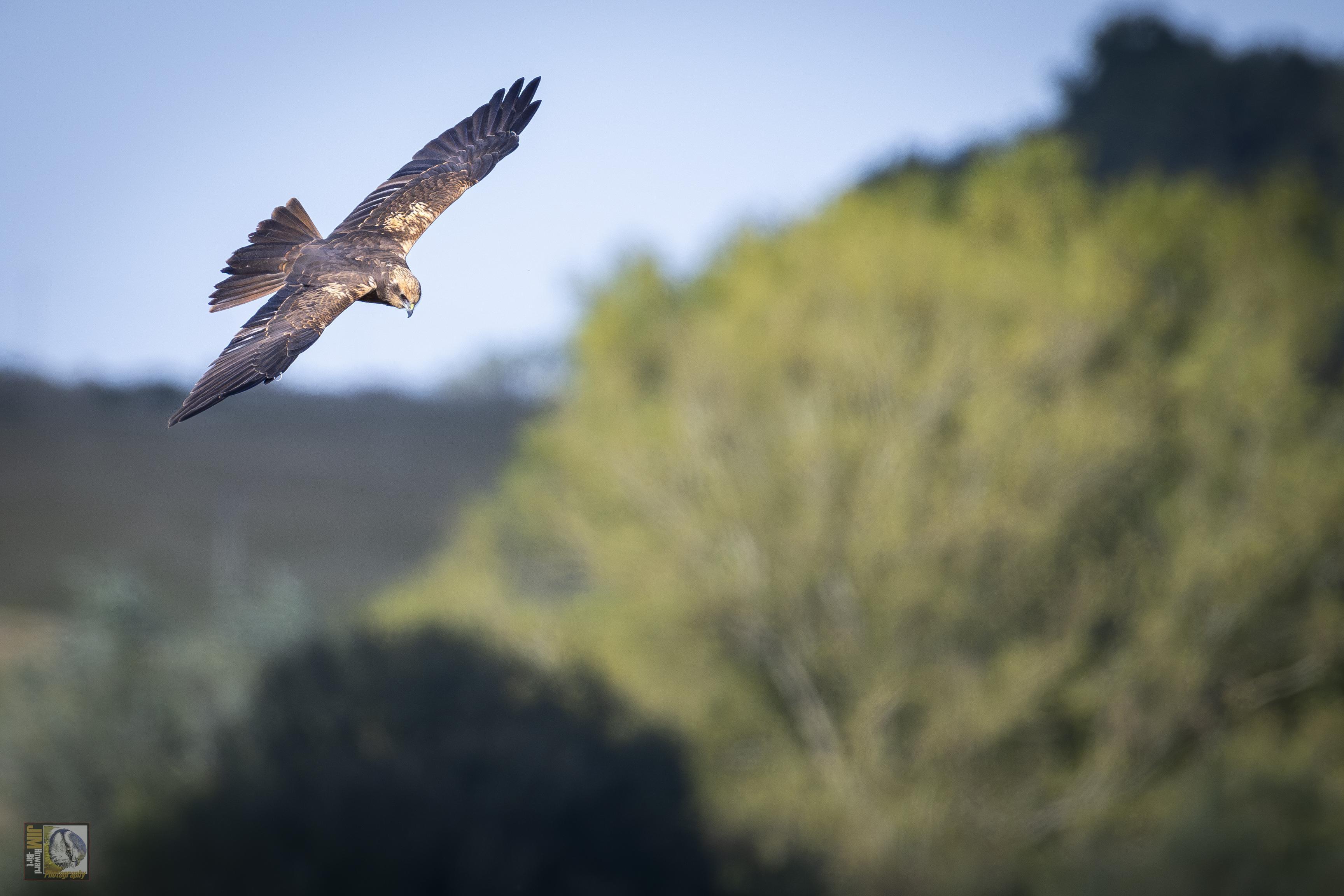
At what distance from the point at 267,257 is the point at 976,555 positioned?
14870 millimetres

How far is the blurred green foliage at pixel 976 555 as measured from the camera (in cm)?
1884

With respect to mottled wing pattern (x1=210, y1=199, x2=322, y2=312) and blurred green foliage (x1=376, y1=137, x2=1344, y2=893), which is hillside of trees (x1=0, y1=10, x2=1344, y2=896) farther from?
mottled wing pattern (x1=210, y1=199, x2=322, y2=312)

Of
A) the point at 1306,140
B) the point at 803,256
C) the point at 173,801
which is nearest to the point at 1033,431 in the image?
the point at 803,256

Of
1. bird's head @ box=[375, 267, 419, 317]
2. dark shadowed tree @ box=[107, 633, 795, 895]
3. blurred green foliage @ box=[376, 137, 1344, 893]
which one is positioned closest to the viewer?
bird's head @ box=[375, 267, 419, 317]

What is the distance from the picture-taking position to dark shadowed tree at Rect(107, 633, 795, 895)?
17.6 m

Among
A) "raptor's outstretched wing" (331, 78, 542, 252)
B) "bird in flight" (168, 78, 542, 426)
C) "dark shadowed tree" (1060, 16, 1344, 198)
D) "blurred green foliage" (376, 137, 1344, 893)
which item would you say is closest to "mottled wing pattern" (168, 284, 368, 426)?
"bird in flight" (168, 78, 542, 426)

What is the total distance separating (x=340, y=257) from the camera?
5469 millimetres

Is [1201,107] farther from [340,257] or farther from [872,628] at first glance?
[340,257]

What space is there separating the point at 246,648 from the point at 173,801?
7760 millimetres

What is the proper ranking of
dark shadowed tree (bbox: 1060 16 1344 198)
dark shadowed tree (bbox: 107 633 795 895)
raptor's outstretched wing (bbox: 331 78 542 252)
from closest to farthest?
1. raptor's outstretched wing (bbox: 331 78 542 252)
2. dark shadowed tree (bbox: 107 633 795 895)
3. dark shadowed tree (bbox: 1060 16 1344 198)

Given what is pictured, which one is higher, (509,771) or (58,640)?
(58,640)

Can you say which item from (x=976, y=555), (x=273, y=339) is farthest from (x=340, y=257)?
(x=976, y=555)

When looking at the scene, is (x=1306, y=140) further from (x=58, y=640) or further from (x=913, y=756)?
(x=58, y=640)

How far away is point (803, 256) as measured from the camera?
68.6 ft
